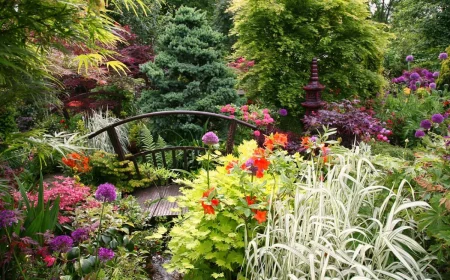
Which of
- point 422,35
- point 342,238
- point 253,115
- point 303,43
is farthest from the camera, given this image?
point 422,35

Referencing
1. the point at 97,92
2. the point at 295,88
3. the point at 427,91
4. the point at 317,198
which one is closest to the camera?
the point at 317,198

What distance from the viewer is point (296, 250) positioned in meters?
1.71

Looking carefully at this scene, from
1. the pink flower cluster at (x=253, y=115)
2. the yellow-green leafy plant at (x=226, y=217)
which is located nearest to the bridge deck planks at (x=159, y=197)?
the pink flower cluster at (x=253, y=115)

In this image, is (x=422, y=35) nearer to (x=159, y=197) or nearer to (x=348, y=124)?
(x=348, y=124)

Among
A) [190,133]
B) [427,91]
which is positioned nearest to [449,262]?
[190,133]

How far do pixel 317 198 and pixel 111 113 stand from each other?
186 inches

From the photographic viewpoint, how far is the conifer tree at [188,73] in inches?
203

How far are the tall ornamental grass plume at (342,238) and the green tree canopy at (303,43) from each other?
303 cm

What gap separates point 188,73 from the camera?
208 inches

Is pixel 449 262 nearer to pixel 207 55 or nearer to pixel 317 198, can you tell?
pixel 317 198

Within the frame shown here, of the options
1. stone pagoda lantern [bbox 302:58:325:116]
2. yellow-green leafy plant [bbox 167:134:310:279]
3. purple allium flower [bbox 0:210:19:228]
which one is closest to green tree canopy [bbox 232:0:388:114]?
stone pagoda lantern [bbox 302:58:325:116]

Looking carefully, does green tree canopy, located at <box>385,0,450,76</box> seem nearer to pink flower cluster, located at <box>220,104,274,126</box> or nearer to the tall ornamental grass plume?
pink flower cluster, located at <box>220,104,274,126</box>

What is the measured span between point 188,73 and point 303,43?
1554mm

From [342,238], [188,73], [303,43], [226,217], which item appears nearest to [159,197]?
[226,217]
